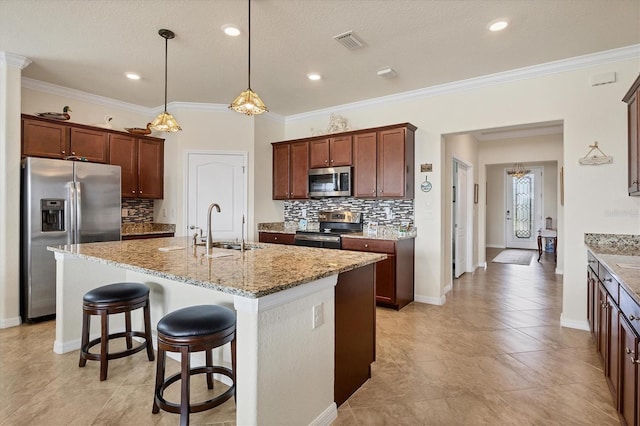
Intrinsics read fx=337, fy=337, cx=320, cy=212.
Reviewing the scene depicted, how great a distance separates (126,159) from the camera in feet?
15.7

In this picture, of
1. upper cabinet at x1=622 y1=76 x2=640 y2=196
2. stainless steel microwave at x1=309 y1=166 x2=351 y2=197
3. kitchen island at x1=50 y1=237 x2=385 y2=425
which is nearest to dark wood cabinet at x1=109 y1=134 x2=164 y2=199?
kitchen island at x1=50 y1=237 x2=385 y2=425

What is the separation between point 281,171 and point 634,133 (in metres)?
4.28

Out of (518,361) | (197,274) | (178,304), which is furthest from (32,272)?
(518,361)

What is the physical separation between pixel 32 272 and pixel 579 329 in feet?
19.0

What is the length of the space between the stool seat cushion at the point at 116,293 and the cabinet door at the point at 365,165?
2983 millimetres

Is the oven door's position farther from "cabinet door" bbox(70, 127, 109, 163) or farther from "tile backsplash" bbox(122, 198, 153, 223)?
"cabinet door" bbox(70, 127, 109, 163)

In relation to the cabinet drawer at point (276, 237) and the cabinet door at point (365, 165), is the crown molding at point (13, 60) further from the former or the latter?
the cabinet door at point (365, 165)

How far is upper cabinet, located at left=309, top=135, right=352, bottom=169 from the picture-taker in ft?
15.9

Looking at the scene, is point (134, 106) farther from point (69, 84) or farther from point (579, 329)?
point (579, 329)

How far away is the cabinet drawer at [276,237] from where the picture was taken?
17.0 ft

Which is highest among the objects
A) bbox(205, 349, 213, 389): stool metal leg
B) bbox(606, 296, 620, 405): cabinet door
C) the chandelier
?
the chandelier

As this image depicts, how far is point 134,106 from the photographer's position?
5188 mm

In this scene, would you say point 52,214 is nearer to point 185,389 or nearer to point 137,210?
point 137,210

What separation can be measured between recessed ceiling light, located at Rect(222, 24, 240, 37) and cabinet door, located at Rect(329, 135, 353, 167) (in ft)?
7.23
